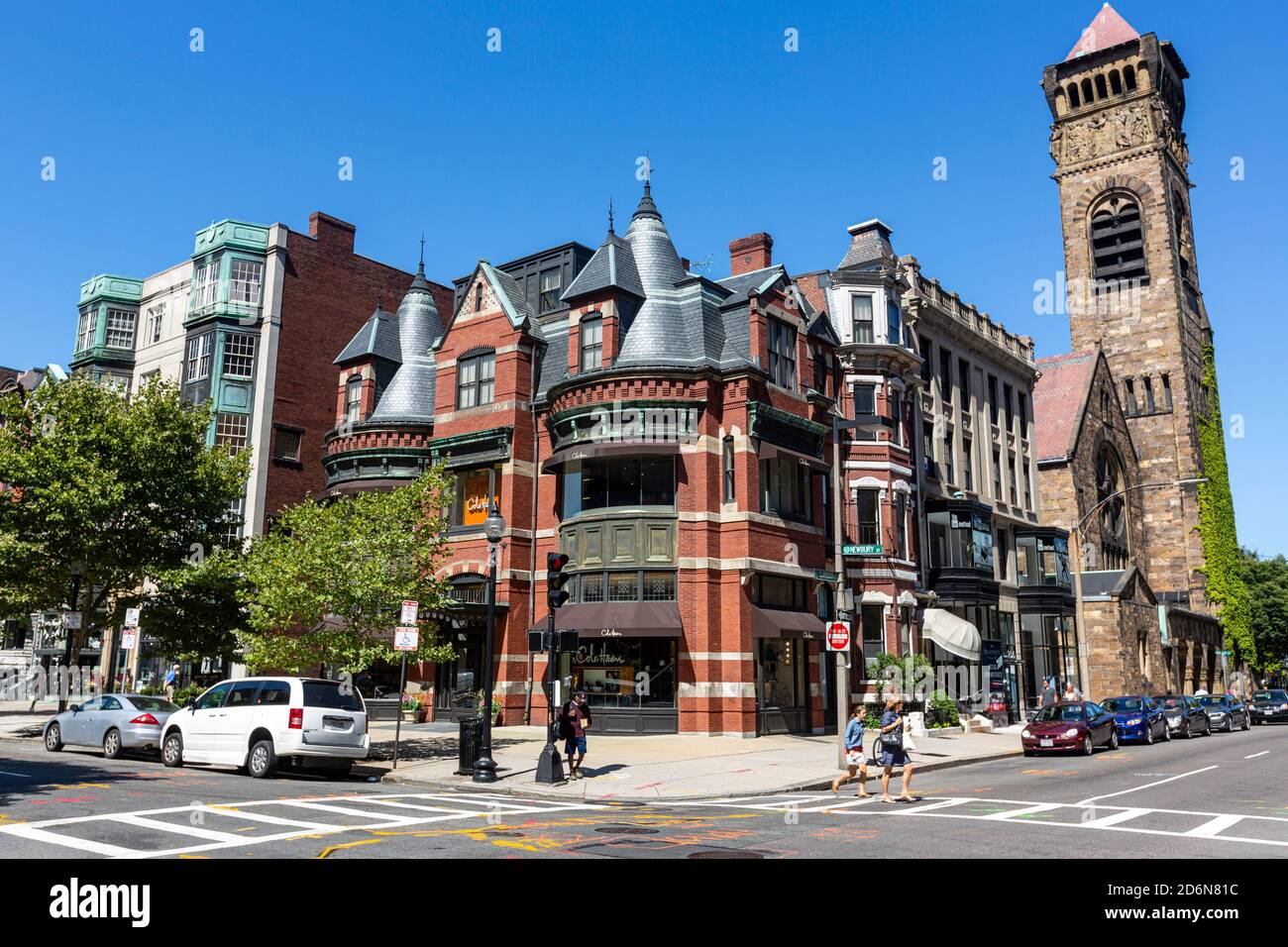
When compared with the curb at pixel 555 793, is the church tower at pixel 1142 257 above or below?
above

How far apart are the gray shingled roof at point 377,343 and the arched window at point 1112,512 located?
40.6 m

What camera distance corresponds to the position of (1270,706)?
45.3 metres

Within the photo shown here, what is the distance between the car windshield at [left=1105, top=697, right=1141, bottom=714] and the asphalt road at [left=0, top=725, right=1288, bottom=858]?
38.3 feet

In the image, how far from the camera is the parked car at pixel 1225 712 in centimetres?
3828

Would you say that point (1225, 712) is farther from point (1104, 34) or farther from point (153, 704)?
point (1104, 34)

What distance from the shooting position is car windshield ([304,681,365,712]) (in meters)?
18.7

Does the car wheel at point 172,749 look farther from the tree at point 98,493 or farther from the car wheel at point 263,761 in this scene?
the tree at point 98,493

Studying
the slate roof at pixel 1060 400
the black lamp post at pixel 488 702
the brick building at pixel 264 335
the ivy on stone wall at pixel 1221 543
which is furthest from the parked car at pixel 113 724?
the ivy on stone wall at pixel 1221 543

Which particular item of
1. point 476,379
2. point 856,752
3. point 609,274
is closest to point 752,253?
point 609,274

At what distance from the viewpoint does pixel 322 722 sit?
18.5 meters

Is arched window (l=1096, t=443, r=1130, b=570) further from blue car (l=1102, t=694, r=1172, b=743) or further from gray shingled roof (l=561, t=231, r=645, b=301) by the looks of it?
gray shingled roof (l=561, t=231, r=645, b=301)

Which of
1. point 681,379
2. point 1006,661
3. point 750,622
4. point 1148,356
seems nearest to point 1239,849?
point 750,622

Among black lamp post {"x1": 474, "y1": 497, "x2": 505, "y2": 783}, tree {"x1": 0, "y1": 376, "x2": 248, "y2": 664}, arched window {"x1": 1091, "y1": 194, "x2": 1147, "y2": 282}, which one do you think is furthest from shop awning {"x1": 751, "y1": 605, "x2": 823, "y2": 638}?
arched window {"x1": 1091, "y1": 194, "x2": 1147, "y2": 282}

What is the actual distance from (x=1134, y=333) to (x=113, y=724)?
67.6m
